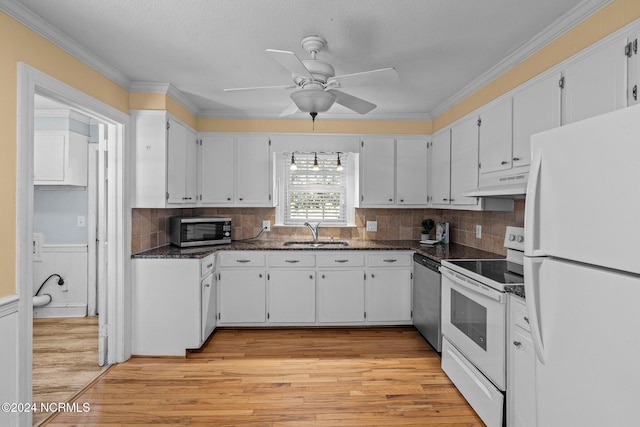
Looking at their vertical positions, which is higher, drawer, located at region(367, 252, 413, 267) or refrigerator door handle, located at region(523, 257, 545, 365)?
refrigerator door handle, located at region(523, 257, 545, 365)

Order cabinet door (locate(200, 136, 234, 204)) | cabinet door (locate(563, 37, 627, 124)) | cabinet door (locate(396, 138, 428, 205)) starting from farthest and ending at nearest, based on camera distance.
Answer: cabinet door (locate(396, 138, 428, 205)), cabinet door (locate(200, 136, 234, 204)), cabinet door (locate(563, 37, 627, 124))

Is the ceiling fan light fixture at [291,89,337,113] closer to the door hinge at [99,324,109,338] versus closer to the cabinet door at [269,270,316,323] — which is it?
the cabinet door at [269,270,316,323]

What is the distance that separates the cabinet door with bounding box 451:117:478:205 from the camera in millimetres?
3039

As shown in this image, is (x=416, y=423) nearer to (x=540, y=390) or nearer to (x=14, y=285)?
(x=540, y=390)

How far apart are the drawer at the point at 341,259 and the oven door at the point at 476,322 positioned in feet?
3.29

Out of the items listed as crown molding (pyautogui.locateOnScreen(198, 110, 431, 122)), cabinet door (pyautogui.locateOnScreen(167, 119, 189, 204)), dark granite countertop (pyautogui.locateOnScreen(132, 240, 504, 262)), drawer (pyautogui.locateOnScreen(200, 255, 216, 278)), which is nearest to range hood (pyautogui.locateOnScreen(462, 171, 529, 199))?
dark granite countertop (pyautogui.locateOnScreen(132, 240, 504, 262))

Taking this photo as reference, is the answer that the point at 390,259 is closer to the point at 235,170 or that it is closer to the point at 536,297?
the point at 235,170

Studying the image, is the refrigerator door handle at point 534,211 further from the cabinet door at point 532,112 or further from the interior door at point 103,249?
the interior door at point 103,249

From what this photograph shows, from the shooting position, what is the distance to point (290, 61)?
190 cm

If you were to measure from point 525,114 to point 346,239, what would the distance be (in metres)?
2.39

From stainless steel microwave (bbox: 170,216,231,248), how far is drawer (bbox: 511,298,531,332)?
280 cm

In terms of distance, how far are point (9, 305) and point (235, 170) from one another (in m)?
2.42

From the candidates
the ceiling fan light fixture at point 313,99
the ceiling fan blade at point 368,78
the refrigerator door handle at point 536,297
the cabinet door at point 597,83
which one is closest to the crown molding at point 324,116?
the ceiling fan light fixture at point 313,99

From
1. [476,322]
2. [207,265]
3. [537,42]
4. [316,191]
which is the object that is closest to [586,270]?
[476,322]
